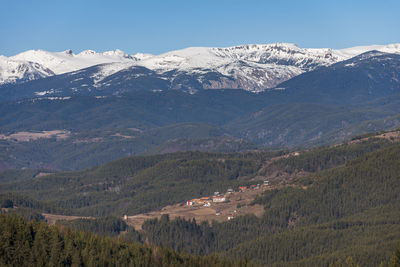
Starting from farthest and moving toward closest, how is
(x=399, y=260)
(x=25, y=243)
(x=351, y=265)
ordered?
(x=25, y=243) → (x=351, y=265) → (x=399, y=260)

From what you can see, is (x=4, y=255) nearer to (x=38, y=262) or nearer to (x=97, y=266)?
(x=38, y=262)

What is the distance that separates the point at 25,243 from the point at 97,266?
17.3 metres

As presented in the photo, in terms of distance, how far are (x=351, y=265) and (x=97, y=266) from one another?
5806 centimetres

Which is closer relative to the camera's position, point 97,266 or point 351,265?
point 351,265

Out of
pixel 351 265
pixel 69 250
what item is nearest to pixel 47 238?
pixel 69 250

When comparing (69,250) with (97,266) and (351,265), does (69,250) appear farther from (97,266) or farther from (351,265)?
(351,265)

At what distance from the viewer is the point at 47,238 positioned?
655 feet

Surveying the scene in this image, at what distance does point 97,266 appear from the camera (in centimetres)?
19525

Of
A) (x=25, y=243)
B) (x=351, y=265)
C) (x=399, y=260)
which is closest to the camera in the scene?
(x=399, y=260)

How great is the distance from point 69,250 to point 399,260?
7529 cm

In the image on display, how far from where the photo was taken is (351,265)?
594 ft

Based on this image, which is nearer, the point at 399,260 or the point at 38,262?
the point at 399,260

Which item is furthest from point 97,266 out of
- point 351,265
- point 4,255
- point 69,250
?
point 351,265

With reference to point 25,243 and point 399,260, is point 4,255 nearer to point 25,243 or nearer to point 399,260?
point 25,243
